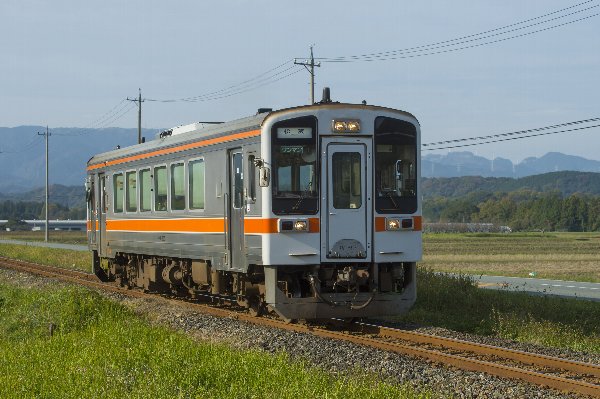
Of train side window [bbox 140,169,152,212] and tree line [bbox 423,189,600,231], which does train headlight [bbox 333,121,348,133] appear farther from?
tree line [bbox 423,189,600,231]

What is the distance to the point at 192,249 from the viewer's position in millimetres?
17469

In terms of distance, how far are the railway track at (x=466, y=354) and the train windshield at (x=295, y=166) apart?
6.82ft

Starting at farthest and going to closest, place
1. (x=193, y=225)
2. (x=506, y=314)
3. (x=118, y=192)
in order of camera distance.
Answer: (x=118, y=192) < (x=193, y=225) < (x=506, y=314)

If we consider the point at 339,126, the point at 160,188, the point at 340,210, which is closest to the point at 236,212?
the point at 340,210

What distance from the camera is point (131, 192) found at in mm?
21047

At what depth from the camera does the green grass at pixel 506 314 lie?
14.9 metres

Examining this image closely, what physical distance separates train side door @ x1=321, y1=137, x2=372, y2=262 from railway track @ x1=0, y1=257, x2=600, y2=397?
1.27 metres

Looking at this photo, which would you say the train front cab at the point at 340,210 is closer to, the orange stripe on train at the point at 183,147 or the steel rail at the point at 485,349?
the steel rail at the point at 485,349

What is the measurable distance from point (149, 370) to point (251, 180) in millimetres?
4875

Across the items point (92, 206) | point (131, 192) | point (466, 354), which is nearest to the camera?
point (466, 354)

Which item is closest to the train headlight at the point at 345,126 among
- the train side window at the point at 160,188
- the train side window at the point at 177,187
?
the train side window at the point at 177,187

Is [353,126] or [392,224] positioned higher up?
[353,126]

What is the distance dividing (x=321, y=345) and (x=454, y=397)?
3536 mm

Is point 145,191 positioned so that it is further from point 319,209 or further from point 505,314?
point 505,314
